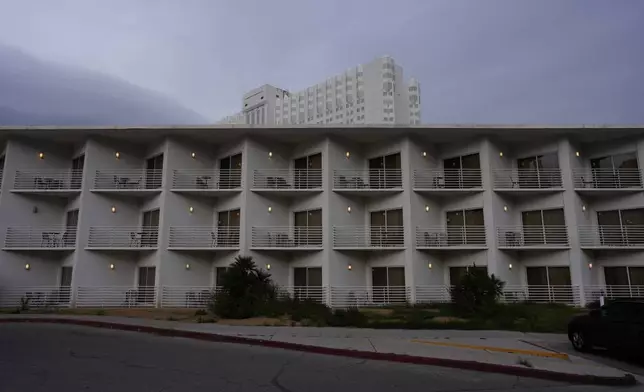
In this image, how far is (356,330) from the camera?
48.5 ft

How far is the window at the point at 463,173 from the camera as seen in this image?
25.5 metres

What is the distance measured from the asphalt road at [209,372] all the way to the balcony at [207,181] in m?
13.6

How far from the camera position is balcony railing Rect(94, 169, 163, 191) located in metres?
25.9

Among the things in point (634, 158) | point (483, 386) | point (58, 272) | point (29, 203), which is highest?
point (634, 158)

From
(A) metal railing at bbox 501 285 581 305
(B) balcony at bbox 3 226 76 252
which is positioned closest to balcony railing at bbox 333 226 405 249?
(A) metal railing at bbox 501 285 581 305

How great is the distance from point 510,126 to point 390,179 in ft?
21.8

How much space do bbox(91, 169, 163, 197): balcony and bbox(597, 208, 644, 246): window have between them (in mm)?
23476

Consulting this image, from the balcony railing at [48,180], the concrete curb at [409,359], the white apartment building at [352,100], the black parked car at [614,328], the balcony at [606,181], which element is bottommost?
the concrete curb at [409,359]

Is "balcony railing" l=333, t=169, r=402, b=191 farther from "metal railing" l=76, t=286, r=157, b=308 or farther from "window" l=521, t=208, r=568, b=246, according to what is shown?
"metal railing" l=76, t=286, r=157, b=308

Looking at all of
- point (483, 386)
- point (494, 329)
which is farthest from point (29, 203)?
point (483, 386)

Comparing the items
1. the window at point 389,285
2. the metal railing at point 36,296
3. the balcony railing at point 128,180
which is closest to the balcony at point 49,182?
the balcony railing at point 128,180

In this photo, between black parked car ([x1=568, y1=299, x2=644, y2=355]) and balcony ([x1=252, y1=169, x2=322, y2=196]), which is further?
balcony ([x1=252, y1=169, x2=322, y2=196])

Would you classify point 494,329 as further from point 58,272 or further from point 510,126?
point 58,272

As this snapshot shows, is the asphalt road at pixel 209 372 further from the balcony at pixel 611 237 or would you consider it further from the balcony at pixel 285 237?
the balcony at pixel 611 237
